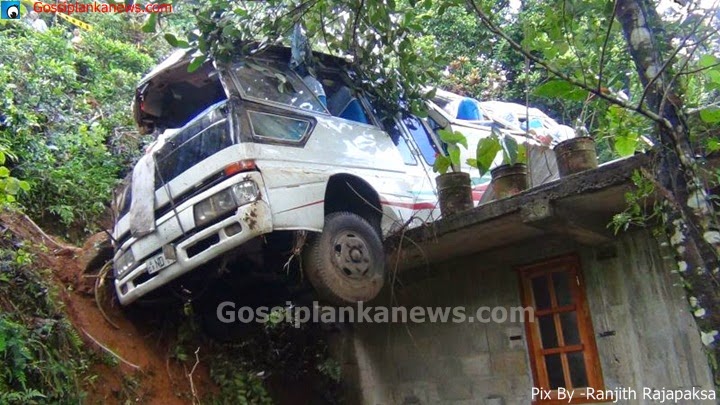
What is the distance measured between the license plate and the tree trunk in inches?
131

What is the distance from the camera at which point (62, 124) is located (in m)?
8.09

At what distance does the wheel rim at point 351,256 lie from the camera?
4.76 metres

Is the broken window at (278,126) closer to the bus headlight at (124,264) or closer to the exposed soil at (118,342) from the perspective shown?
the bus headlight at (124,264)

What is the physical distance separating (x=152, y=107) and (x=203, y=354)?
2340 millimetres

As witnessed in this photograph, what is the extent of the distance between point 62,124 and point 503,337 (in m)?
6.08

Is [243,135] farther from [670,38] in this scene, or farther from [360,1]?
[670,38]

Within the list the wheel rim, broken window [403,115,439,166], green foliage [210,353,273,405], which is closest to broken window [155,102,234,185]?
the wheel rim

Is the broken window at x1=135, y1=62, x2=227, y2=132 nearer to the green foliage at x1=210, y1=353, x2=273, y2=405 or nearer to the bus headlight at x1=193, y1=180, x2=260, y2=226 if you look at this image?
the bus headlight at x1=193, y1=180, x2=260, y2=226

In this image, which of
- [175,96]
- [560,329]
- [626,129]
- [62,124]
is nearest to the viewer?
[626,129]

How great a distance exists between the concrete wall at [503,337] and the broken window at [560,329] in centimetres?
8

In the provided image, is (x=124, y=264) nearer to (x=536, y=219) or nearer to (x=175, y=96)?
(x=175, y=96)

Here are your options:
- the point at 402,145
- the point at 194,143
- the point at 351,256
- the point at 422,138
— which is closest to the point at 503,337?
the point at 351,256

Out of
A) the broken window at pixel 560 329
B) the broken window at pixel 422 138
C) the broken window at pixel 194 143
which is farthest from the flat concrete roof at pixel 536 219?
the broken window at pixel 194 143

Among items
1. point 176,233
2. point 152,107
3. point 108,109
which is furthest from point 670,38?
point 108,109
